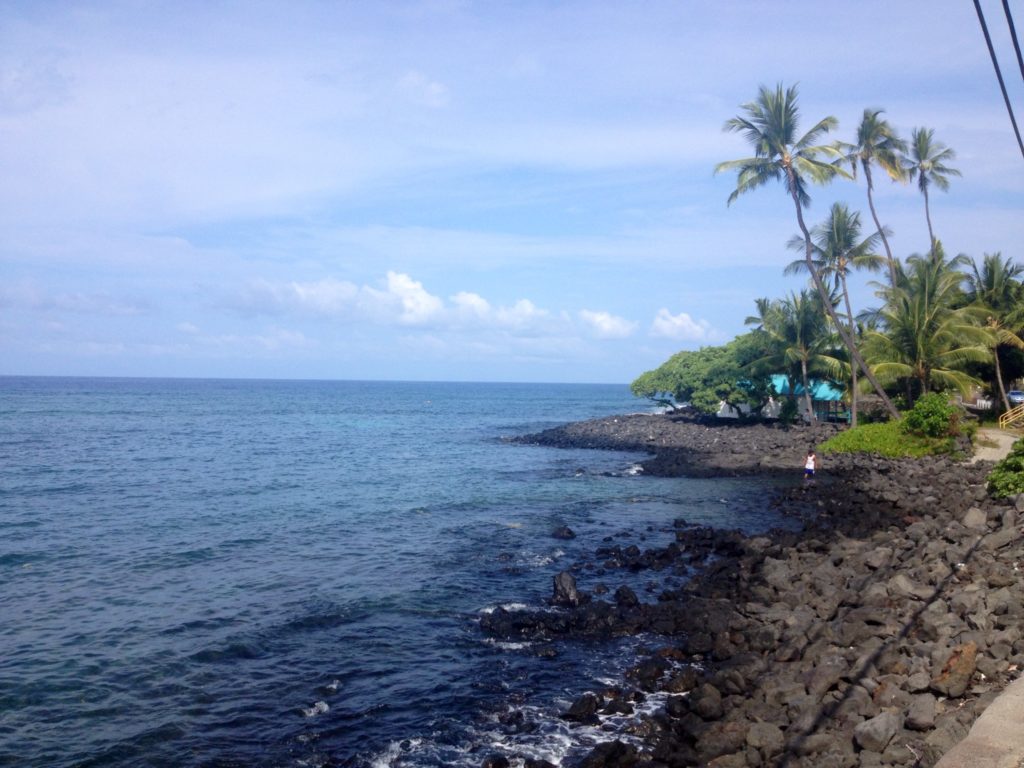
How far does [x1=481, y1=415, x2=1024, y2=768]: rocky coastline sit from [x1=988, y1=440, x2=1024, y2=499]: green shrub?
458 millimetres

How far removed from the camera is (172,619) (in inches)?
621

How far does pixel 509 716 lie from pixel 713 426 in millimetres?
41995

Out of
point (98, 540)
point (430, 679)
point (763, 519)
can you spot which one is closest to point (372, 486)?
point (98, 540)

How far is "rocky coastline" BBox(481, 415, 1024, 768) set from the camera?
9.30m

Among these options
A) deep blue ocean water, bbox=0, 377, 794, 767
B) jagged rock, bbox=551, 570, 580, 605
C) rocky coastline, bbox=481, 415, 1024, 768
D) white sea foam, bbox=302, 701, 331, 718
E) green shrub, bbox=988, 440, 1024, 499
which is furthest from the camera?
green shrub, bbox=988, 440, 1024, 499

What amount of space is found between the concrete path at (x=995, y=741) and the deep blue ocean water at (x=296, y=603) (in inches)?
190

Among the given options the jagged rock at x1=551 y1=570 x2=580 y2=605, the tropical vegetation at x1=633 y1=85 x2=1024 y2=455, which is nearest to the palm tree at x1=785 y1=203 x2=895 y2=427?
the tropical vegetation at x1=633 y1=85 x2=1024 y2=455

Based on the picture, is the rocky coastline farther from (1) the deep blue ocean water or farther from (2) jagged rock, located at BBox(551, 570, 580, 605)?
(1) the deep blue ocean water

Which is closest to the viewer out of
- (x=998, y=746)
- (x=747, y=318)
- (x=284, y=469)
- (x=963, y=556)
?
(x=998, y=746)

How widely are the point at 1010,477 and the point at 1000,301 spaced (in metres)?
21.8

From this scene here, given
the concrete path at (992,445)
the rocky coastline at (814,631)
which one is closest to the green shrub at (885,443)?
the concrete path at (992,445)

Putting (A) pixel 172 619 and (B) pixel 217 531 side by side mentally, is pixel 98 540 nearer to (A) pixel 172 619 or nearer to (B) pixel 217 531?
(B) pixel 217 531

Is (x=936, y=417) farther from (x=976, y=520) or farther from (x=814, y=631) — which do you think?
(x=814, y=631)

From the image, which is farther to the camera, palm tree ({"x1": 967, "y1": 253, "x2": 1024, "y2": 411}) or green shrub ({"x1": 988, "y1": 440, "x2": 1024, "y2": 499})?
palm tree ({"x1": 967, "y1": 253, "x2": 1024, "y2": 411})
